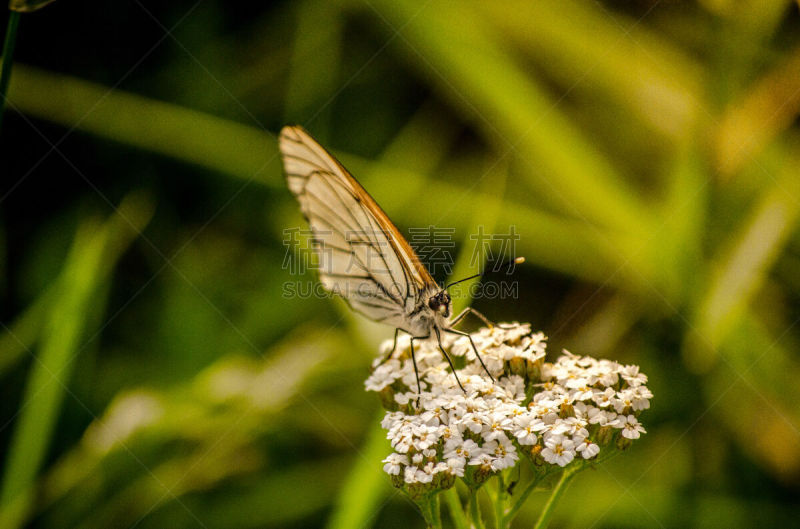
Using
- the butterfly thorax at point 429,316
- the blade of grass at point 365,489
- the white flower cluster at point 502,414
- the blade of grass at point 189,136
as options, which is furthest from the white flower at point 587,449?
the blade of grass at point 189,136

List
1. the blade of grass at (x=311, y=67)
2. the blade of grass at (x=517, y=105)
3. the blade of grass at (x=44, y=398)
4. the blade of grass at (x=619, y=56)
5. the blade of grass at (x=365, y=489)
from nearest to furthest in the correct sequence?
1. the blade of grass at (x=365, y=489)
2. the blade of grass at (x=44, y=398)
3. the blade of grass at (x=517, y=105)
4. the blade of grass at (x=619, y=56)
5. the blade of grass at (x=311, y=67)

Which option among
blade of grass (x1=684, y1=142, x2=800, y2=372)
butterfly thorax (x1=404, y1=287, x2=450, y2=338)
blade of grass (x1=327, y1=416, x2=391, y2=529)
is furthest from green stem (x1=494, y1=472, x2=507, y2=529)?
blade of grass (x1=684, y1=142, x2=800, y2=372)

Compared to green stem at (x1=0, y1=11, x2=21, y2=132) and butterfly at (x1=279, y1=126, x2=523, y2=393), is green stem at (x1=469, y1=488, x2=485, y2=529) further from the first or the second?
green stem at (x1=0, y1=11, x2=21, y2=132)

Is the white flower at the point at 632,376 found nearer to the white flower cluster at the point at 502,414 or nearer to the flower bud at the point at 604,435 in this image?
the white flower cluster at the point at 502,414

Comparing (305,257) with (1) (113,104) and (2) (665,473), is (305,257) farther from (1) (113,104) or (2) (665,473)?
(2) (665,473)

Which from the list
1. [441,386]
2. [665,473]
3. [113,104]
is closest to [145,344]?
[113,104]

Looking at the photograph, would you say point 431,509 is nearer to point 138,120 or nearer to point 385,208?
point 385,208

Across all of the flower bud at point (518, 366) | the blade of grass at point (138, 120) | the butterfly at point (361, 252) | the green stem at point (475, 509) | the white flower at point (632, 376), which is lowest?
the green stem at point (475, 509)
